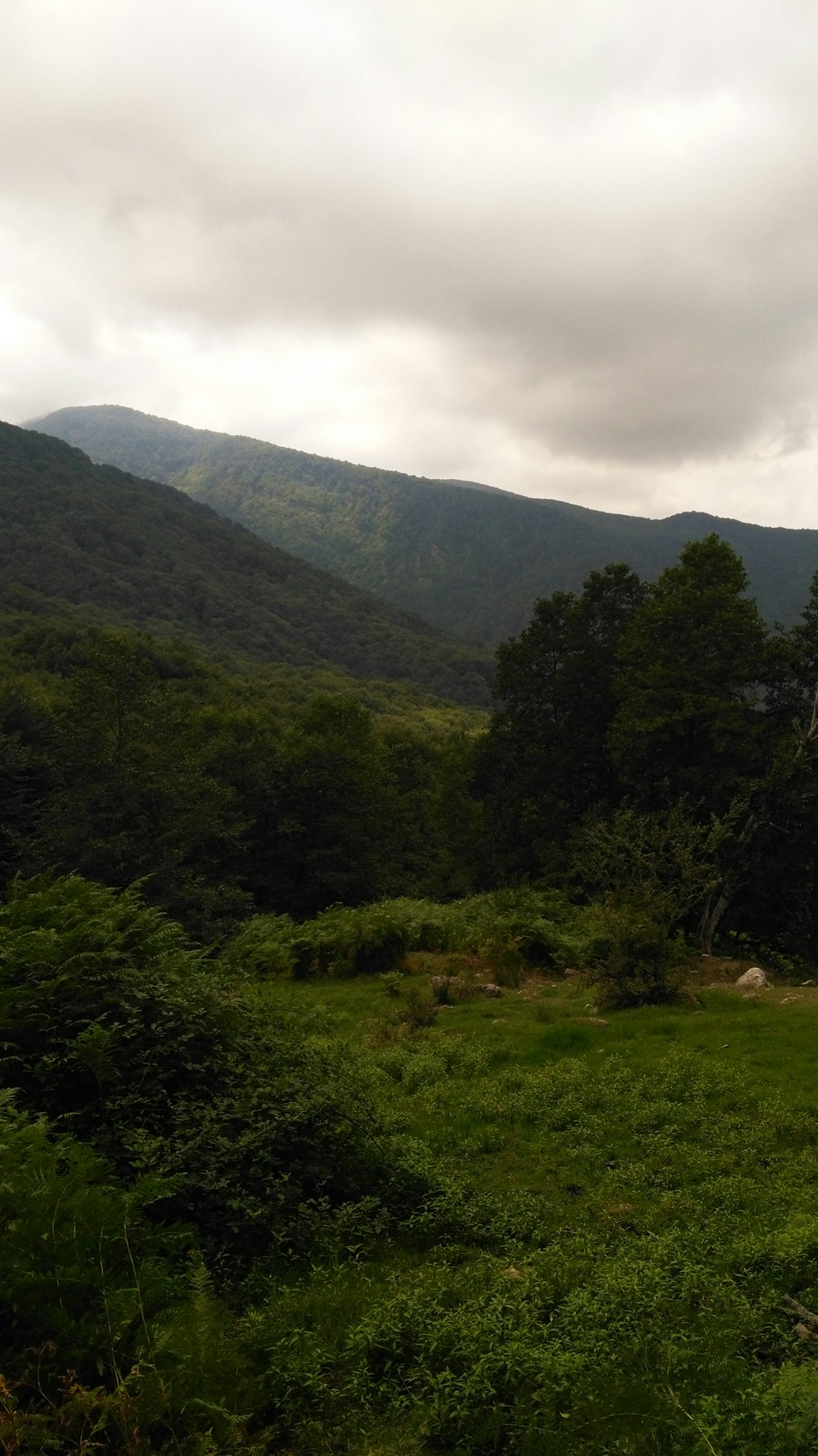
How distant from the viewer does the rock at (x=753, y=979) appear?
1681cm

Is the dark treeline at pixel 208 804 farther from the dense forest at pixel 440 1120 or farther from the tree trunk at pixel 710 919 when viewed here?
the tree trunk at pixel 710 919

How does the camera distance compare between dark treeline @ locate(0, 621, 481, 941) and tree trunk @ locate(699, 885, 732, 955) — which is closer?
tree trunk @ locate(699, 885, 732, 955)

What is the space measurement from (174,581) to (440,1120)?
157 metres

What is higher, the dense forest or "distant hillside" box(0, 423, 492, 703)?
"distant hillside" box(0, 423, 492, 703)

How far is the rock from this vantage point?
16.8 meters

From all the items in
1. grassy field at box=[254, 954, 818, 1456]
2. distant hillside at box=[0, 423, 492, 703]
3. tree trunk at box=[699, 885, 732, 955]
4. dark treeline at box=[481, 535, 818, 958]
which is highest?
distant hillside at box=[0, 423, 492, 703]

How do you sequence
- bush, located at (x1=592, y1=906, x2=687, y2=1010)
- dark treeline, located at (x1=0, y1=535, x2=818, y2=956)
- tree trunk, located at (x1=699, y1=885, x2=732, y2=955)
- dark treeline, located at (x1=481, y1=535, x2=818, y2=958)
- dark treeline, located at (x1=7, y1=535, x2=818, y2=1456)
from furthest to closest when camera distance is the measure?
dark treeline, located at (x1=0, y1=535, x2=818, y2=956) < dark treeline, located at (x1=481, y1=535, x2=818, y2=958) < tree trunk, located at (x1=699, y1=885, x2=732, y2=955) < bush, located at (x1=592, y1=906, x2=687, y2=1010) < dark treeline, located at (x1=7, y1=535, x2=818, y2=1456)

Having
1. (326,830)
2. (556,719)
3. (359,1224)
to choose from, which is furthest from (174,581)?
(359,1224)

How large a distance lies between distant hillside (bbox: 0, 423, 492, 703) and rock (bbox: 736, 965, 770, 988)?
116362mm

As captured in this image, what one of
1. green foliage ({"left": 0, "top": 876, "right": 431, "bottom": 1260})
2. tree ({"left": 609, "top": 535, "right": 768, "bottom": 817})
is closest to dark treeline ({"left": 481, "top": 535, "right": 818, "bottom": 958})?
tree ({"left": 609, "top": 535, "right": 768, "bottom": 817})

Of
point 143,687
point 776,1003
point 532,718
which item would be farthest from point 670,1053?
point 143,687

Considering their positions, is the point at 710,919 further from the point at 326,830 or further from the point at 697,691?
the point at 326,830

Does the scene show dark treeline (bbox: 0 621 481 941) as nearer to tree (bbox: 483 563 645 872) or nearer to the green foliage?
tree (bbox: 483 563 645 872)

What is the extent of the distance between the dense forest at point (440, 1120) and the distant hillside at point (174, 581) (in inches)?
4302
